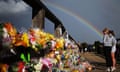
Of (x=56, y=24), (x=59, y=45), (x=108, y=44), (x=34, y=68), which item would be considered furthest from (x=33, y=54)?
(x=108, y=44)

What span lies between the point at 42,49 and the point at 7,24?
68 centimetres

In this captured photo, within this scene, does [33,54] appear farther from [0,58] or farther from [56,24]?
[56,24]

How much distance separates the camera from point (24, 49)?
2.56 meters

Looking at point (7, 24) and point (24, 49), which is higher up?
point (7, 24)

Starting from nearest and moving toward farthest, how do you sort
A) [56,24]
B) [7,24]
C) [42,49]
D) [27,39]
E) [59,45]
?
[7,24]
[27,39]
[42,49]
[59,45]
[56,24]

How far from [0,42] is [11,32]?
29 centimetres

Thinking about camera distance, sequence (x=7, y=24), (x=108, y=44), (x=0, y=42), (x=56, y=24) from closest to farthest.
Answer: (x=0, y=42) → (x=7, y=24) → (x=56, y=24) → (x=108, y=44)

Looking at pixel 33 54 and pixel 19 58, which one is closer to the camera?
pixel 19 58

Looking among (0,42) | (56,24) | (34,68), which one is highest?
(56,24)

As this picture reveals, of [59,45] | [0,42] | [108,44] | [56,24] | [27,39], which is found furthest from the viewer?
[108,44]

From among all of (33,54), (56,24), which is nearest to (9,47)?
(33,54)

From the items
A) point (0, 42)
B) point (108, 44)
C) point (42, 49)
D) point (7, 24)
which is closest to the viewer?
point (0, 42)

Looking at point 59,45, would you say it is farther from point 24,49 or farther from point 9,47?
point 9,47

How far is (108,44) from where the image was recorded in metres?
11.5
